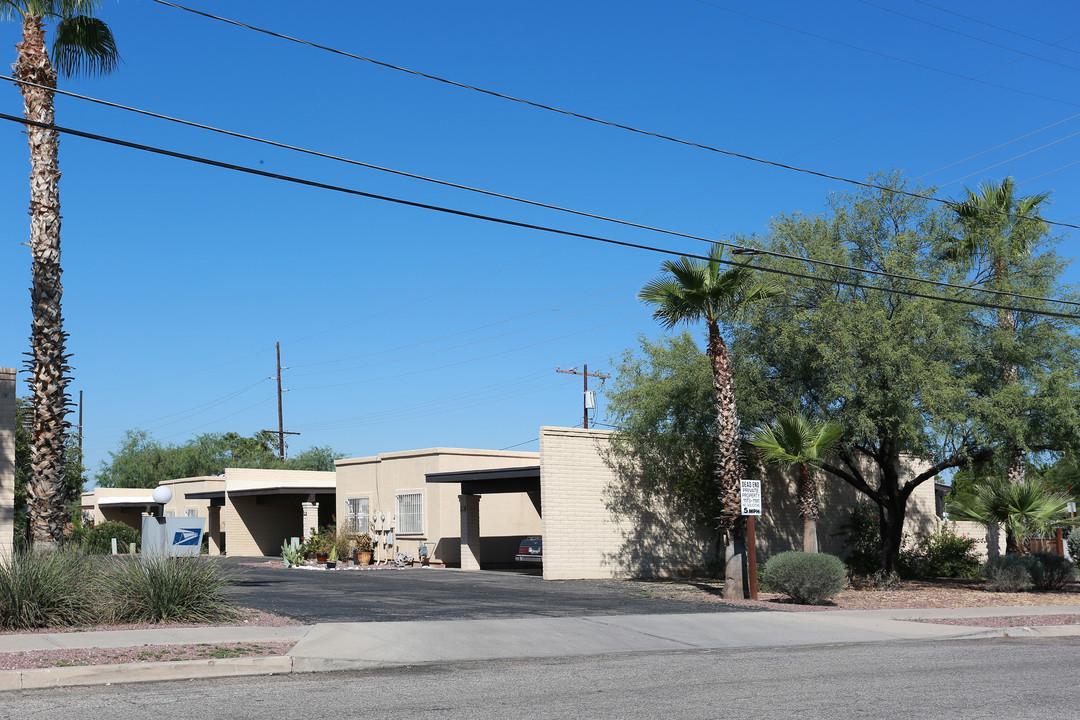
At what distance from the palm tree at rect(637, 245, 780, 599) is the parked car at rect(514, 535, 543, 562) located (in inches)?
501

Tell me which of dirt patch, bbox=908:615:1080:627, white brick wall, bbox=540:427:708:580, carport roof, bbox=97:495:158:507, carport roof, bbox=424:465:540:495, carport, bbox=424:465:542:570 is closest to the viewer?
dirt patch, bbox=908:615:1080:627

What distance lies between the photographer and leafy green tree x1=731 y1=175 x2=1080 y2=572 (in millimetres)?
21516

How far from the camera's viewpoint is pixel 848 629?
1622 cm

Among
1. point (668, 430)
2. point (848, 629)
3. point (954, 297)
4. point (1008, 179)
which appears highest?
point (1008, 179)

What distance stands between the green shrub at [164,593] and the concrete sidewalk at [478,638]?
32.2 inches

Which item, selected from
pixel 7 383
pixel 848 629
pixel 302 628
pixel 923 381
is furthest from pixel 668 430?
pixel 7 383

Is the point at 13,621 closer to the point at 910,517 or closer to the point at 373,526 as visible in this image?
the point at 373,526

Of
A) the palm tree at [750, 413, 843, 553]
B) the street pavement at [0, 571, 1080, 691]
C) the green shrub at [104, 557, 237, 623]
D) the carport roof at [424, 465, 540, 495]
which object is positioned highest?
the palm tree at [750, 413, 843, 553]

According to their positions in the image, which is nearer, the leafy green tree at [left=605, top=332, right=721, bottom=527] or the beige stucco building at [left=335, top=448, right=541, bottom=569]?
the leafy green tree at [left=605, top=332, right=721, bottom=527]

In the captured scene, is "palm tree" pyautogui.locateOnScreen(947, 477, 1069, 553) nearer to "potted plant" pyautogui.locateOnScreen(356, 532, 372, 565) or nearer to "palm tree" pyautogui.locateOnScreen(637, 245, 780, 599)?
"palm tree" pyautogui.locateOnScreen(637, 245, 780, 599)

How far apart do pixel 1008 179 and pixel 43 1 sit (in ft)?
78.1

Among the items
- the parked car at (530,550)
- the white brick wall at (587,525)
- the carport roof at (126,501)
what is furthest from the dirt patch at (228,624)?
the carport roof at (126,501)

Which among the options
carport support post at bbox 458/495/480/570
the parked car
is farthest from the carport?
the parked car

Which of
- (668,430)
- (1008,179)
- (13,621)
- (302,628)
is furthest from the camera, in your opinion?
(1008,179)
